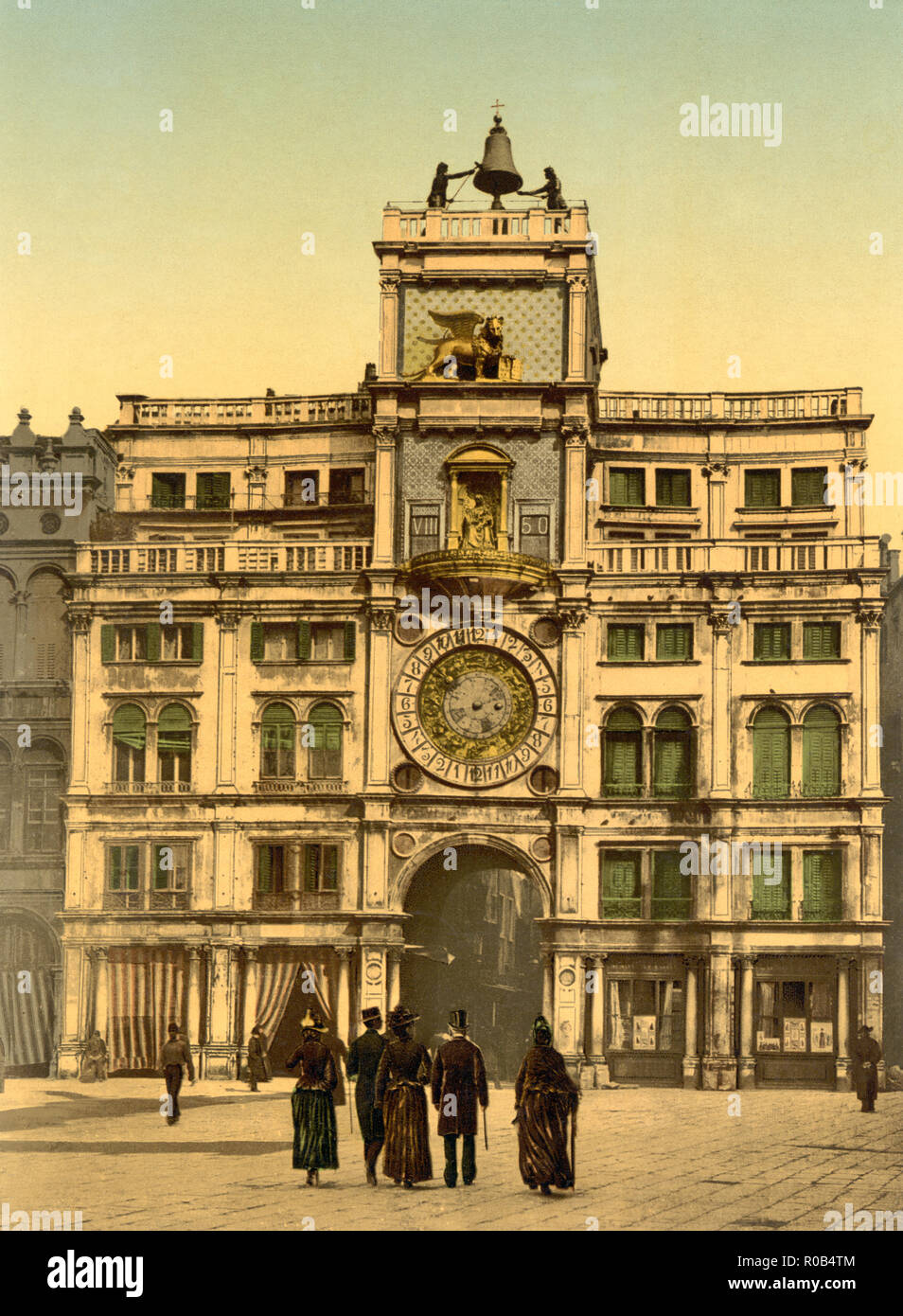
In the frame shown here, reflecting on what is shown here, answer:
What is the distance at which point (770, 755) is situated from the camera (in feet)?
134

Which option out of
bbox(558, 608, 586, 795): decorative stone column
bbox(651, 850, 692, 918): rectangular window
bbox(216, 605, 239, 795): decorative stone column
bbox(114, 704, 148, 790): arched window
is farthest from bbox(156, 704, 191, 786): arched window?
bbox(651, 850, 692, 918): rectangular window

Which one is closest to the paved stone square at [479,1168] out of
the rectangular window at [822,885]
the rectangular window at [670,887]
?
the rectangular window at [822,885]

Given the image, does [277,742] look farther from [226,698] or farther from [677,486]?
[677,486]

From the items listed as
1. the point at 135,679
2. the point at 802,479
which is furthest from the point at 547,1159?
the point at 802,479

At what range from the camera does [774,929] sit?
133 feet

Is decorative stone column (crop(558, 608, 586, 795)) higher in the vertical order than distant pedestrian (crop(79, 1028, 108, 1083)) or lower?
higher

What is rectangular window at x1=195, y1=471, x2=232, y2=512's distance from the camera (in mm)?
44156

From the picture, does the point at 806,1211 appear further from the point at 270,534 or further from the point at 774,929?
the point at 270,534

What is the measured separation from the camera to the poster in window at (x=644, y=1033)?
4038 cm

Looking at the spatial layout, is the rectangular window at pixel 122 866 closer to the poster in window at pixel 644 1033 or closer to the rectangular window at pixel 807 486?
the poster in window at pixel 644 1033

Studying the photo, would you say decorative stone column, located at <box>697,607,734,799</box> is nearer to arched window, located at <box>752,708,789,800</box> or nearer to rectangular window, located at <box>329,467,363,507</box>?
arched window, located at <box>752,708,789,800</box>

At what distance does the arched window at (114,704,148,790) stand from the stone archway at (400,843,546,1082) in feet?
20.3

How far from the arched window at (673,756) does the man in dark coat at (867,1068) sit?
675 centimetres

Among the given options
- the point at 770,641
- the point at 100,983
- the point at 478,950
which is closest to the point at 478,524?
the point at 770,641
